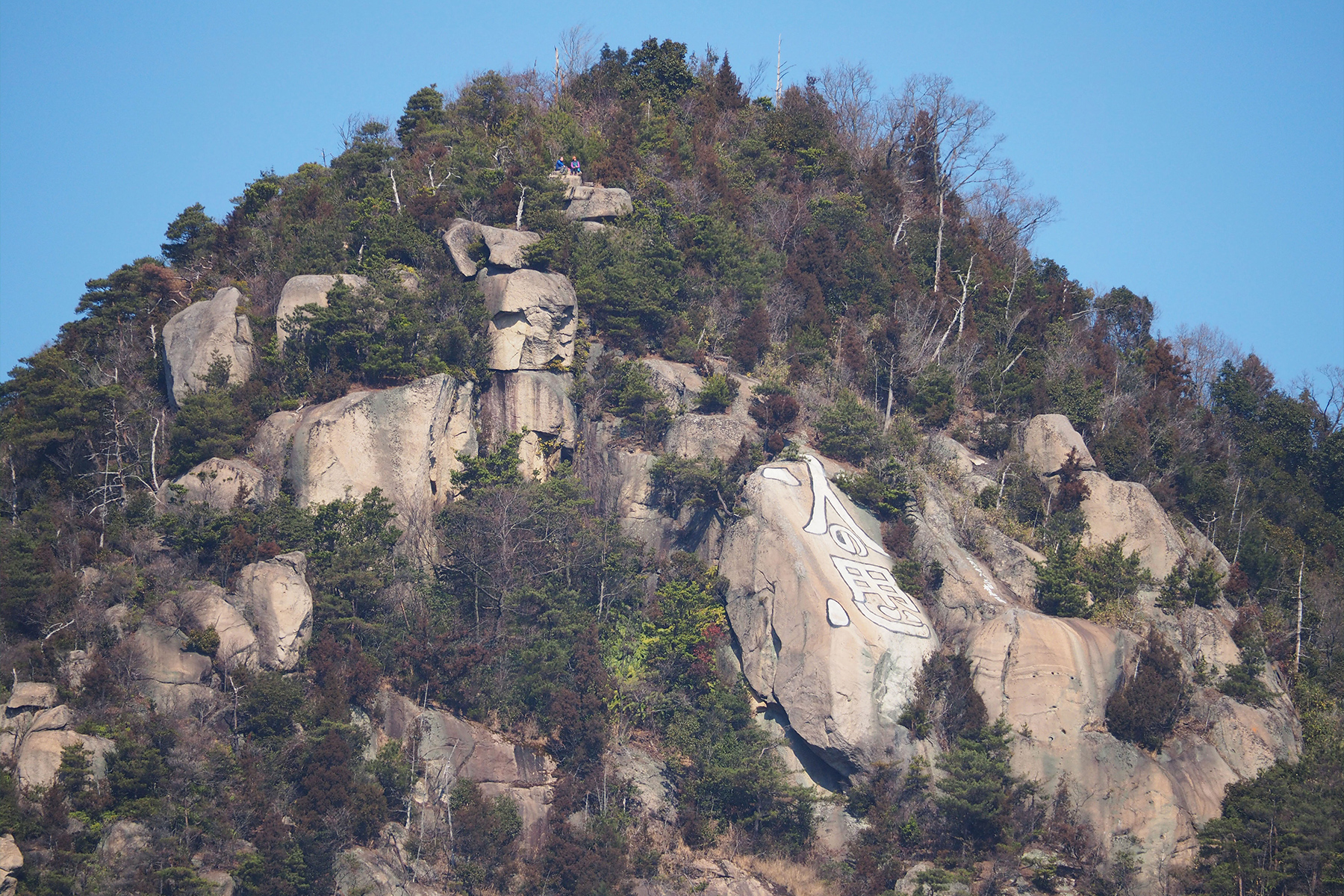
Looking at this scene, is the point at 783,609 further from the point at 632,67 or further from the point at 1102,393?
the point at 632,67

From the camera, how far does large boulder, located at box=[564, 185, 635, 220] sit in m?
42.5

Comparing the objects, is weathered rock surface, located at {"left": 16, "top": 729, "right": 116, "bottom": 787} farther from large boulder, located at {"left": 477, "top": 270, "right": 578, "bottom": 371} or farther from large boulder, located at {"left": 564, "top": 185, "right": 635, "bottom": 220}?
large boulder, located at {"left": 564, "top": 185, "right": 635, "bottom": 220}

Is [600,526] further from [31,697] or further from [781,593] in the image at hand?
[31,697]

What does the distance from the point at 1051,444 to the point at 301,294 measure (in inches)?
867

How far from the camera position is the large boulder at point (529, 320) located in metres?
37.5

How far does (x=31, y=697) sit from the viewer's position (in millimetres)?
26750

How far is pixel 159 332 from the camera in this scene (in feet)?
124

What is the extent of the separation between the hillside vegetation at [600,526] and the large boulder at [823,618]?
0.68 meters

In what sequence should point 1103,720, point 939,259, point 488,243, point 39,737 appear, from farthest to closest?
point 939,259 → point 488,243 → point 1103,720 → point 39,737

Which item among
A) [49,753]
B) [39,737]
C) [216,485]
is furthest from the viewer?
[216,485]

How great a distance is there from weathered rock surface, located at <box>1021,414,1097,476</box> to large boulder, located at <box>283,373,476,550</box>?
16654mm

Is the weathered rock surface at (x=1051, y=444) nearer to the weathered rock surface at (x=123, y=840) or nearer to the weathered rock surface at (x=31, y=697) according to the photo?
the weathered rock surface at (x=123, y=840)

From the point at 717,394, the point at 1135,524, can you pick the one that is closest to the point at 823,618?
the point at 717,394

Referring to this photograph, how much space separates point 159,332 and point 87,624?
477 inches
